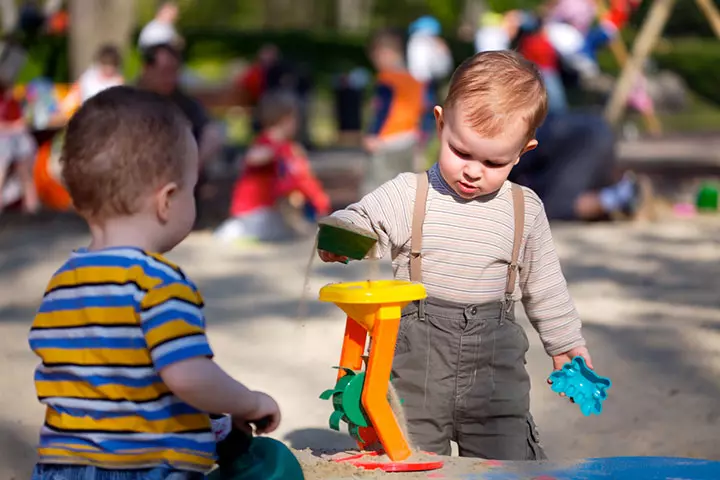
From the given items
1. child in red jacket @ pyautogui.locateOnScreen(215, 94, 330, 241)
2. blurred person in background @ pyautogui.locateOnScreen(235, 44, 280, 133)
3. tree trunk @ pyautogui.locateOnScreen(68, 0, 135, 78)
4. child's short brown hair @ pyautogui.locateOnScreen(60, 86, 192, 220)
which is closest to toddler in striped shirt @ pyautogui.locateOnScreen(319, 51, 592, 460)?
child's short brown hair @ pyautogui.locateOnScreen(60, 86, 192, 220)

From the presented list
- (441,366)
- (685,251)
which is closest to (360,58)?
(685,251)

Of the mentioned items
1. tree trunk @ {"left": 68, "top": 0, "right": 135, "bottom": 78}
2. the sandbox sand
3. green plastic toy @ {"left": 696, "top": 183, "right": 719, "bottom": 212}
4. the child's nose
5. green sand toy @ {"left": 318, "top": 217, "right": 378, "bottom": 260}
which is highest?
tree trunk @ {"left": 68, "top": 0, "right": 135, "bottom": 78}

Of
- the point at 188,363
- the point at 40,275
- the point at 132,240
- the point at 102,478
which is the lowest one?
the point at 40,275

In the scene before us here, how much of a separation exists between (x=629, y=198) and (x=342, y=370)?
20.3 feet

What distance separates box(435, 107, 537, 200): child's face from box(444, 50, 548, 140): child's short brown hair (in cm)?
2

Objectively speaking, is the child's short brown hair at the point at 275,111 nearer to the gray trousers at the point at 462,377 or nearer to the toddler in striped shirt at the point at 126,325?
the gray trousers at the point at 462,377

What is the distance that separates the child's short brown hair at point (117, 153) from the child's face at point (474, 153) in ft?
2.76

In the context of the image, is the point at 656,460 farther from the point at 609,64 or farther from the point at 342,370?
the point at 609,64

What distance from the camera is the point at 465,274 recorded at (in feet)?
8.94

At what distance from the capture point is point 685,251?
7.21 m

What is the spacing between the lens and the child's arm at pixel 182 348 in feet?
6.19

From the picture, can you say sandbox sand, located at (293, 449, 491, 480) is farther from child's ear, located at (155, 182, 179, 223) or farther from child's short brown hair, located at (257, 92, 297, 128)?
child's short brown hair, located at (257, 92, 297, 128)

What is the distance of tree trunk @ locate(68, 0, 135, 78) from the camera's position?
1349 centimetres

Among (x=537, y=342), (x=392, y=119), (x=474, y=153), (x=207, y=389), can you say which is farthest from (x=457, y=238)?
(x=392, y=119)
